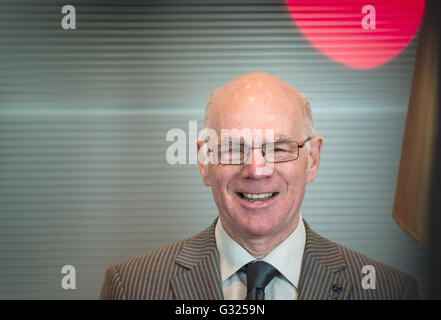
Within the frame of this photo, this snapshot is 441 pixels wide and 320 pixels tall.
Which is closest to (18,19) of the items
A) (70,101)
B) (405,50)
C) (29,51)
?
(29,51)

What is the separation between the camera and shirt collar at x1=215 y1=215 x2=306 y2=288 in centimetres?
148

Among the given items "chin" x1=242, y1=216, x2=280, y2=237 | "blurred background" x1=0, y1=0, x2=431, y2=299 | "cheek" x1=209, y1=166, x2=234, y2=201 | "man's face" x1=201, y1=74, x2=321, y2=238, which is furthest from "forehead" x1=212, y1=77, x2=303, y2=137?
"blurred background" x1=0, y1=0, x2=431, y2=299

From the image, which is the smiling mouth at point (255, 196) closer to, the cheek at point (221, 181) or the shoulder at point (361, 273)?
the cheek at point (221, 181)

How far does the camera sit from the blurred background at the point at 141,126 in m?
2.02

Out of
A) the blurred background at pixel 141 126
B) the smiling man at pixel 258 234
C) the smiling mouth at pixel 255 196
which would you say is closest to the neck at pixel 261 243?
the smiling man at pixel 258 234

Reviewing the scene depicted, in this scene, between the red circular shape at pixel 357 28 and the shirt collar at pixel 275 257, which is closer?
the shirt collar at pixel 275 257

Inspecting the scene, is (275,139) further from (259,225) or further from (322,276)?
(322,276)

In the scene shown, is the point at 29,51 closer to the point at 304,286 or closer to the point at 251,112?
the point at 251,112

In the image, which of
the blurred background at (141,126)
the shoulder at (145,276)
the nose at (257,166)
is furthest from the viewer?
the blurred background at (141,126)

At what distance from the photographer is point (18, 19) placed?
199 centimetres

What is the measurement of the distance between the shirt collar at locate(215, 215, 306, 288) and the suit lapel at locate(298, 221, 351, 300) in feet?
0.08

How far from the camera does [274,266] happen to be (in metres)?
1.47

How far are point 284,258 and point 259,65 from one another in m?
0.87

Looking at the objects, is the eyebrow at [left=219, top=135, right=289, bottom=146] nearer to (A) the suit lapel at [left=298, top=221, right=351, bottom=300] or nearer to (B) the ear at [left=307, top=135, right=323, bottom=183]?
(B) the ear at [left=307, top=135, right=323, bottom=183]
